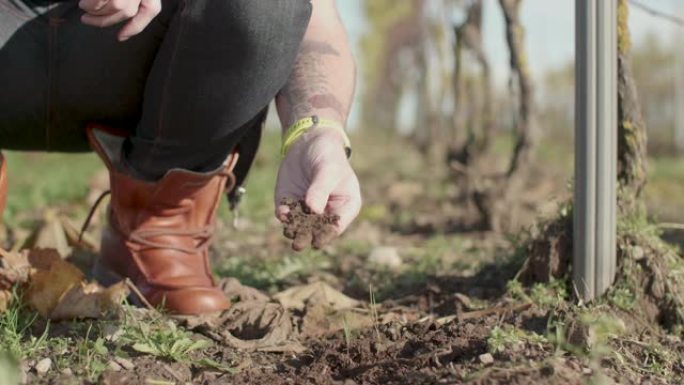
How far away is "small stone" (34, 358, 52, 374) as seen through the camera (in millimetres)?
1618

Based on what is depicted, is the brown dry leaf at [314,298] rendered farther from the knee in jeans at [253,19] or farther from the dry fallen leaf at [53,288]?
the knee in jeans at [253,19]

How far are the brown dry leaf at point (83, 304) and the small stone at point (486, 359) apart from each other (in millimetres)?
791

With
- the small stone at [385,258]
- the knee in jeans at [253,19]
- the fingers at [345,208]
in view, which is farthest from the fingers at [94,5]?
the small stone at [385,258]

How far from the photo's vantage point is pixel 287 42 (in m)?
1.92

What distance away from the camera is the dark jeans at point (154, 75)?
190cm

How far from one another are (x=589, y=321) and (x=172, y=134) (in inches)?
40.2

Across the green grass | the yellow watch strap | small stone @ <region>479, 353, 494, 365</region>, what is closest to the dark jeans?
the yellow watch strap

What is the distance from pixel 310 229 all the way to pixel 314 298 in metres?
0.60

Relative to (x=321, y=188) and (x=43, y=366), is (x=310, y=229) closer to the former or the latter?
(x=321, y=188)

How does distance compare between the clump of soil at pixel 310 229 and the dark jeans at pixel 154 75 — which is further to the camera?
the dark jeans at pixel 154 75

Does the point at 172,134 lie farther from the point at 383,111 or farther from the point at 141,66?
the point at 383,111

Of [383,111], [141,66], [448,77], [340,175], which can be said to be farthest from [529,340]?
[383,111]

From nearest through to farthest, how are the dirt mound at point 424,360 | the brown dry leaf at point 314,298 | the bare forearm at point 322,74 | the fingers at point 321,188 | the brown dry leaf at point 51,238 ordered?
the dirt mound at point 424,360
the fingers at point 321,188
the bare forearm at point 322,74
the brown dry leaf at point 314,298
the brown dry leaf at point 51,238

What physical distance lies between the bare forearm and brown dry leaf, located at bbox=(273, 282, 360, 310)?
0.46 meters
